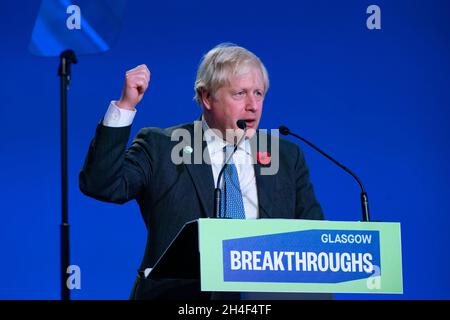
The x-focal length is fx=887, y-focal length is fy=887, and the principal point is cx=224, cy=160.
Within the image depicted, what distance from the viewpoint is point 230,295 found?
2.31m

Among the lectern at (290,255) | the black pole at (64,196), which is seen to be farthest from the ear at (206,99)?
the lectern at (290,255)

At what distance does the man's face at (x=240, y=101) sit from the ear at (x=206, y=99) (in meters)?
0.05

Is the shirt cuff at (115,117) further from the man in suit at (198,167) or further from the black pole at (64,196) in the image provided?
the black pole at (64,196)

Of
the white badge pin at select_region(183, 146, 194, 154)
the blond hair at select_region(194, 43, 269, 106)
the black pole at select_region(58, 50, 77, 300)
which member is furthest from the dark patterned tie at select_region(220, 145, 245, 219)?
the black pole at select_region(58, 50, 77, 300)

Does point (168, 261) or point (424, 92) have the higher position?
point (424, 92)

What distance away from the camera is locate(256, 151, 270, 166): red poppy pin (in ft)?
10.1

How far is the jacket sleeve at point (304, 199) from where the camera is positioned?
3129mm

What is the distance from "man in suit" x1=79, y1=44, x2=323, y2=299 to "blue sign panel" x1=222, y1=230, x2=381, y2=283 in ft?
1.46

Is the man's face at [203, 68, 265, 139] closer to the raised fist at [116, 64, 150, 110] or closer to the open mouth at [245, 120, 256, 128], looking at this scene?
the open mouth at [245, 120, 256, 128]

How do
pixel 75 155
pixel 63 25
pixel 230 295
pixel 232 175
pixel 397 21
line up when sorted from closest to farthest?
pixel 230 295 < pixel 232 175 < pixel 63 25 < pixel 75 155 < pixel 397 21

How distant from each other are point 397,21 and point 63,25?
1.59 metres

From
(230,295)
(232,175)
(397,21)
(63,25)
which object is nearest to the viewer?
(230,295)

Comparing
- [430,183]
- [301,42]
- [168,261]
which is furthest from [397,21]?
[168,261]

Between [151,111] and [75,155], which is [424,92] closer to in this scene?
[151,111]
